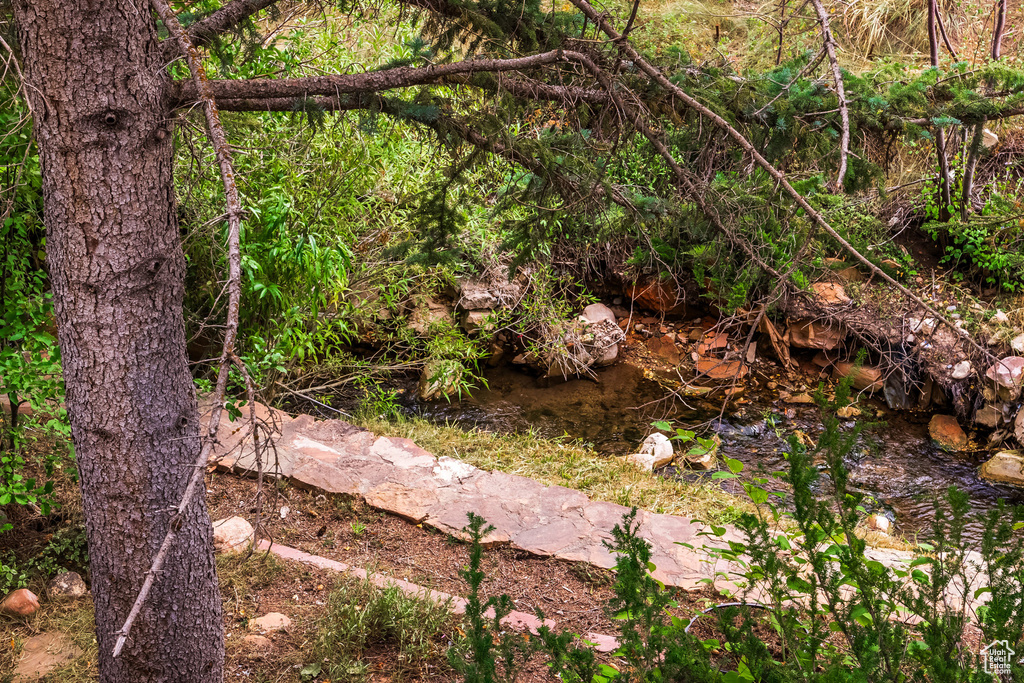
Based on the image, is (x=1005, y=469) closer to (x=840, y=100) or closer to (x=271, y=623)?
(x=840, y=100)

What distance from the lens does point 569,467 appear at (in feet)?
15.8

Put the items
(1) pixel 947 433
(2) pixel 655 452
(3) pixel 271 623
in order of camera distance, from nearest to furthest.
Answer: (3) pixel 271 623
(2) pixel 655 452
(1) pixel 947 433

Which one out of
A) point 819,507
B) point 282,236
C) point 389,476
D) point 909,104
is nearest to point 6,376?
point 282,236

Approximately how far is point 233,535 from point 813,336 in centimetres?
571

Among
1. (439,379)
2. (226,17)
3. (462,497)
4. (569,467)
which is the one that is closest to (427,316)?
(439,379)

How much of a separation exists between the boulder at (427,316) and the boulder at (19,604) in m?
3.51

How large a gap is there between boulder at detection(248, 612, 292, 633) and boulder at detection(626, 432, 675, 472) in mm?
3071

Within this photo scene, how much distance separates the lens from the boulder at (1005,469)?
511cm

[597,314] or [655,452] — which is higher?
[597,314]

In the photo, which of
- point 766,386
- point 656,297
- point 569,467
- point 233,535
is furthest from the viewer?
point 656,297

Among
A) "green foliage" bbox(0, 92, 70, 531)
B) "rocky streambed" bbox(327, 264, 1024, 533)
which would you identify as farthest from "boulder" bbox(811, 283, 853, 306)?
"green foliage" bbox(0, 92, 70, 531)

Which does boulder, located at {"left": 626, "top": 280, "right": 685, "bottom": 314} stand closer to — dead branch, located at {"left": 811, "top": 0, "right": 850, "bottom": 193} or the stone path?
the stone path

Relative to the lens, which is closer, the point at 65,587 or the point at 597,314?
the point at 65,587

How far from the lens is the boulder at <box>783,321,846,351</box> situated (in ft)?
21.7
